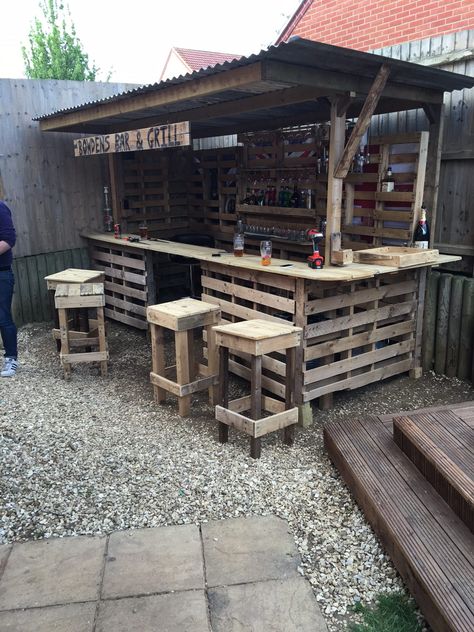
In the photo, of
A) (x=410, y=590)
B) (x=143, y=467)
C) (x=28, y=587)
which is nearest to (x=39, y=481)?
(x=143, y=467)

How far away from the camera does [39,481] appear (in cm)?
382

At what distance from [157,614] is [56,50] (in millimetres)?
27372

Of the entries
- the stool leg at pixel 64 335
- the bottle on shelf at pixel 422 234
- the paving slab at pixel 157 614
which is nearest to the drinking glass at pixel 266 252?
the bottle on shelf at pixel 422 234

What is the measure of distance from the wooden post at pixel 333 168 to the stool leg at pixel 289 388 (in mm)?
1099

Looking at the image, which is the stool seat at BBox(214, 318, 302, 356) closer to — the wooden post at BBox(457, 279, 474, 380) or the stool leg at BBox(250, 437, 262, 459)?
the stool leg at BBox(250, 437, 262, 459)

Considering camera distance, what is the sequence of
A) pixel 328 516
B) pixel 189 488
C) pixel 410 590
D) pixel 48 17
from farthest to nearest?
pixel 48 17 → pixel 189 488 → pixel 328 516 → pixel 410 590

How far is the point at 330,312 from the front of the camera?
5.03 metres

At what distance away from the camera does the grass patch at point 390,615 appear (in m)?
2.57

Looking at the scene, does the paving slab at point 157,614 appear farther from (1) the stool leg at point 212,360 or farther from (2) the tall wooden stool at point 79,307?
(2) the tall wooden stool at point 79,307

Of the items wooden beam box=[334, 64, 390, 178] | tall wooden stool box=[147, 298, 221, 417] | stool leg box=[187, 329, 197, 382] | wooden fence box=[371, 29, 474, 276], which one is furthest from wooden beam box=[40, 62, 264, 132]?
wooden fence box=[371, 29, 474, 276]

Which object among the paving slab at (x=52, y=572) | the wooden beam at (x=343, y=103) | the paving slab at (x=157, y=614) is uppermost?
the wooden beam at (x=343, y=103)

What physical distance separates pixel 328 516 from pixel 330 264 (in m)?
2.24

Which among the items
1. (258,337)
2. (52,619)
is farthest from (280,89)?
(52,619)

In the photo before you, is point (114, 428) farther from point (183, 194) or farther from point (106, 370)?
point (183, 194)
